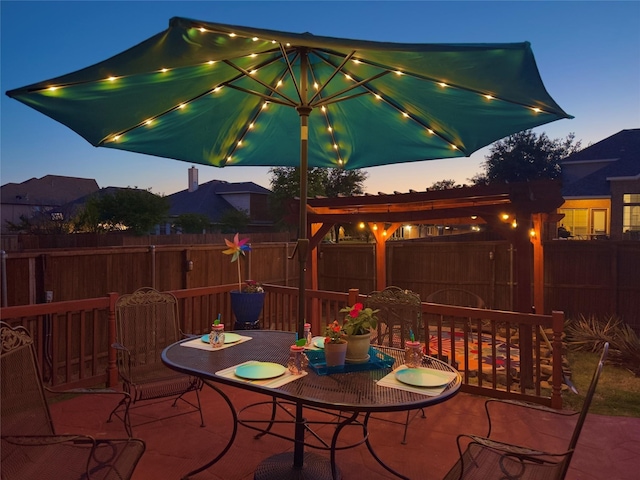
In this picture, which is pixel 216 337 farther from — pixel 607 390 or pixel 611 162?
pixel 611 162

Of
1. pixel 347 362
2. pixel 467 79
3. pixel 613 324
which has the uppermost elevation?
pixel 467 79

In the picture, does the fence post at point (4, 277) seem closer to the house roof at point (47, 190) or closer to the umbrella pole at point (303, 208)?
the umbrella pole at point (303, 208)

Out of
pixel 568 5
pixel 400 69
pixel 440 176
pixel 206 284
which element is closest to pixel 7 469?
pixel 400 69

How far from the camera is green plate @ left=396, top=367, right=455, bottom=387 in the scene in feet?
→ 7.50

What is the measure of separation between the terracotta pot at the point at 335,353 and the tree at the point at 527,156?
2474 centimetres

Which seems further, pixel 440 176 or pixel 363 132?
pixel 440 176

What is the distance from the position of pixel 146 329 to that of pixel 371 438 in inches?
80.3

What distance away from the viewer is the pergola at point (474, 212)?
5562 mm

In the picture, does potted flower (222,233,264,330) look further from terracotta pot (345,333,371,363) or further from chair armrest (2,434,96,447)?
Answer: chair armrest (2,434,96,447)

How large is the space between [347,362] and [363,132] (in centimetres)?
228

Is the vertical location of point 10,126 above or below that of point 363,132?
above

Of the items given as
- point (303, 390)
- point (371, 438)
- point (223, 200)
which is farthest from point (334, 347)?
point (223, 200)

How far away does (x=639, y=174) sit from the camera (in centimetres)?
1512

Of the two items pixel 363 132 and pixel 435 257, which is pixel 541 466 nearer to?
pixel 363 132
